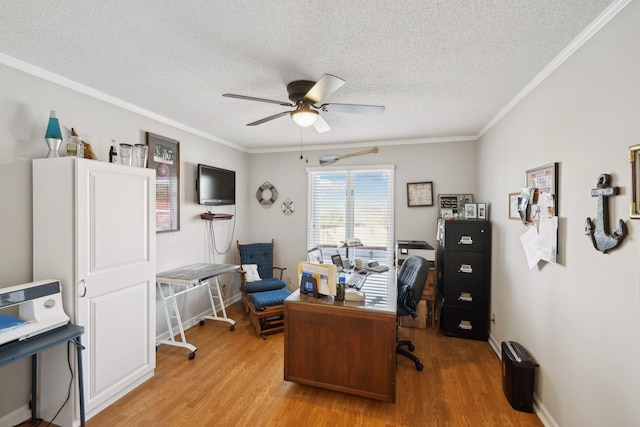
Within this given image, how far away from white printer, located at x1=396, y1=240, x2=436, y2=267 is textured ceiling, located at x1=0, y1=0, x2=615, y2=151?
182cm

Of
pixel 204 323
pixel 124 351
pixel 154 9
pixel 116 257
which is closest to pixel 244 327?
pixel 204 323

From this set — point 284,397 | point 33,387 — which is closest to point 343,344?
point 284,397

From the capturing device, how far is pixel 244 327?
362cm

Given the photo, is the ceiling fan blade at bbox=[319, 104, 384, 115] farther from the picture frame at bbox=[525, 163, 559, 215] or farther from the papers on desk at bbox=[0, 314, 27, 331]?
the papers on desk at bbox=[0, 314, 27, 331]

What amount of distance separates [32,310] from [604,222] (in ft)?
11.3

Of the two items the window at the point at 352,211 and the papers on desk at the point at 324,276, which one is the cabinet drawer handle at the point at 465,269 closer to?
the window at the point at 352,211

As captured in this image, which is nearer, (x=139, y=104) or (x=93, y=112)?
(x=93, y=112)

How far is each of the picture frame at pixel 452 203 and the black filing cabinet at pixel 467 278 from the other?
0.64m

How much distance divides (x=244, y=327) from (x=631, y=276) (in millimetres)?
3618

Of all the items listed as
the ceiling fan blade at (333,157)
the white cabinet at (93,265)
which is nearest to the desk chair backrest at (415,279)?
the ceiling fan blade at (333,157)

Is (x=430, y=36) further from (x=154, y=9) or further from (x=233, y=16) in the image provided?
(x=154, y=9)

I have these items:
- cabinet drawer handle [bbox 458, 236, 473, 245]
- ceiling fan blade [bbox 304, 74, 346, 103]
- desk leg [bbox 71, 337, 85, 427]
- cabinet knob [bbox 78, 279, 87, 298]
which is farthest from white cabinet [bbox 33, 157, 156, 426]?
A: cabinet drawer handle [bbox 458, 236, 473, 245]

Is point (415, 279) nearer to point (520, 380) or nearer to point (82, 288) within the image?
point (520, 380)

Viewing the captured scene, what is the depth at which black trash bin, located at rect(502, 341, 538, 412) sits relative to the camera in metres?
2.10
